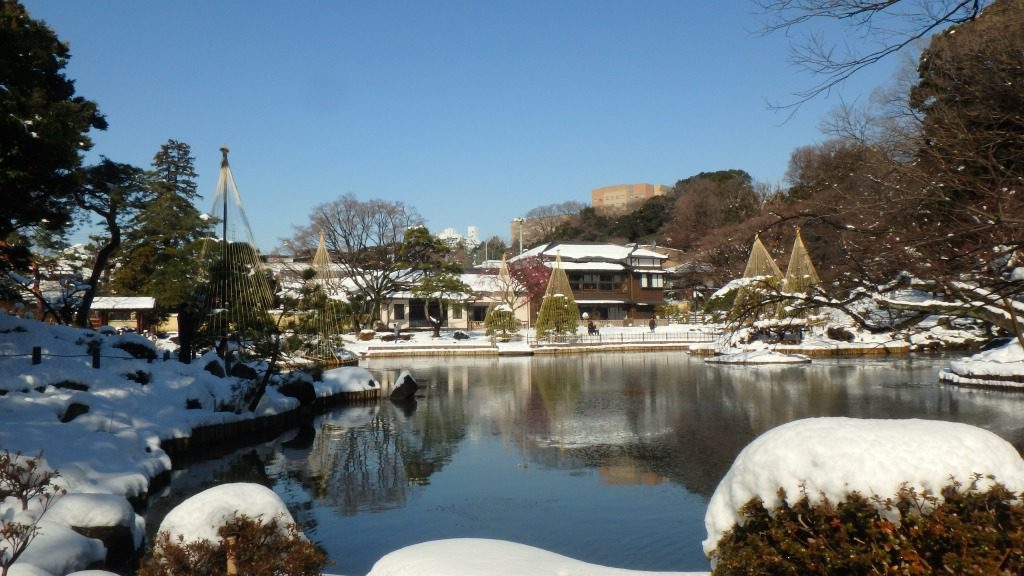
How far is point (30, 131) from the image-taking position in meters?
10.9

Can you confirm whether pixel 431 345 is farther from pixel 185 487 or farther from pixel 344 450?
pixel 185 487

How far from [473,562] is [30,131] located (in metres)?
10.6

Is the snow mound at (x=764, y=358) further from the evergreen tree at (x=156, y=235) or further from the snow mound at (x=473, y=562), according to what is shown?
the snow mound at (x=473, y=562)

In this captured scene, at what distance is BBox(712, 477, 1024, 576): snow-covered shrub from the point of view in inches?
115

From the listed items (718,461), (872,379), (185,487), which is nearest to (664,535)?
(718,461)

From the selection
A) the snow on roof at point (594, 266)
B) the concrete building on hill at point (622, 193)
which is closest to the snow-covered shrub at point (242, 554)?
the snow on roof at point (594, 266)

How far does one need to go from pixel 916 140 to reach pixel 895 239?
30.8 inches

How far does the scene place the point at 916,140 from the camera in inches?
219

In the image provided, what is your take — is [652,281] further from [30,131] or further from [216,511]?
[216,511]

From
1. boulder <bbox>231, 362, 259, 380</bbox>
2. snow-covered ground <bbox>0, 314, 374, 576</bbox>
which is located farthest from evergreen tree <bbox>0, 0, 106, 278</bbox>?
boulder <bbox>231, 362, 259, 380</bbox>

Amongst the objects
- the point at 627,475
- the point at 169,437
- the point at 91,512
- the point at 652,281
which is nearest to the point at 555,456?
the point at 627,475

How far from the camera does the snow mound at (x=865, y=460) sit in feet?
10.5

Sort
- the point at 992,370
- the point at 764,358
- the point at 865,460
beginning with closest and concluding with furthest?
the point at 865,460, the point at 992,370, the point at 764,358

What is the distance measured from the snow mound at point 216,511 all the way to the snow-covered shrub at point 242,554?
0.09 meters
